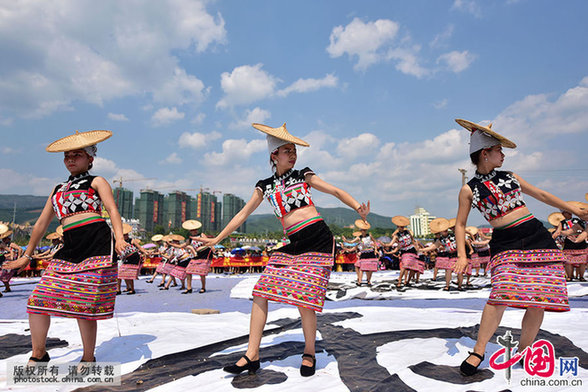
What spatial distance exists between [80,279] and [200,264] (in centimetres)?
708

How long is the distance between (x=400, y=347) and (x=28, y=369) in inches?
129

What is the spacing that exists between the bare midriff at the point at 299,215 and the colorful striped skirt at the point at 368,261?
761 centimetres

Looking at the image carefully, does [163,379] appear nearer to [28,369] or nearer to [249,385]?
[249,385]

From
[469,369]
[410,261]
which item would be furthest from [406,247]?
[469,369]

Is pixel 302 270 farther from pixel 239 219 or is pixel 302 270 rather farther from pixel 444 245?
pixel 444 245

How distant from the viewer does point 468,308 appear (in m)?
5.99

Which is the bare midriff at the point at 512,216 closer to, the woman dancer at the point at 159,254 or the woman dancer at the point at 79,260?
the woman dancer at the point at 79,260

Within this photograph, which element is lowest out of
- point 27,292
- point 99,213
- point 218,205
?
point 27,292

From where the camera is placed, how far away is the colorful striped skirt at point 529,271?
8.66 feet

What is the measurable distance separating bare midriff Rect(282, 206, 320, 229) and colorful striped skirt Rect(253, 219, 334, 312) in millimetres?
81

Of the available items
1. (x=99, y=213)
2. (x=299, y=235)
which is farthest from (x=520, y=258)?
(x=99, y=213)

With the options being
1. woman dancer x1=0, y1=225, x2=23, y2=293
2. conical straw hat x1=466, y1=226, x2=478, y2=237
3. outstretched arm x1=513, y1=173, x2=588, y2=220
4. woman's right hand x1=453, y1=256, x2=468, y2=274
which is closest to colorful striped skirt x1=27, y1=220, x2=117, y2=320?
woman's right hand x1=453, y1=256, x2=468, y2=274

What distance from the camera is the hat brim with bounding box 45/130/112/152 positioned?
312 centimetres

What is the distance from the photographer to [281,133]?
326cm
